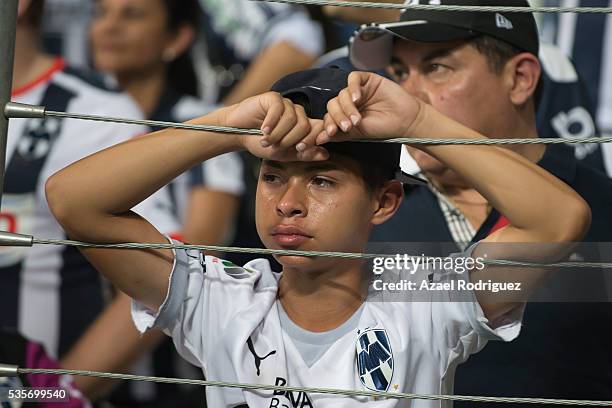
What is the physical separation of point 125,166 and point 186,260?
0.16 meters

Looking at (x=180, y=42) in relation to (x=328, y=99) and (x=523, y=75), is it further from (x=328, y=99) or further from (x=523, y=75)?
(x=328, y=99)

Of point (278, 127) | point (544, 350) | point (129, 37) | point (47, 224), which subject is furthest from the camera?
point (129, 37)

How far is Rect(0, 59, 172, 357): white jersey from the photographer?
2.42m

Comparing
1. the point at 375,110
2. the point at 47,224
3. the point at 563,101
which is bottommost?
the point at 375,110

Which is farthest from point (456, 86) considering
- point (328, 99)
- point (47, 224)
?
point (47, 224)

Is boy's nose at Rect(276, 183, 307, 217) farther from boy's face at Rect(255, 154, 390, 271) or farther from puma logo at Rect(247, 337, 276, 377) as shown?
puma logo at Rect(247, 337, 276, 377)

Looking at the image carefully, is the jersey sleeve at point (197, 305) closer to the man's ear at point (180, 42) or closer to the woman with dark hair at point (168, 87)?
the woman with dark hair at point (168, 87)

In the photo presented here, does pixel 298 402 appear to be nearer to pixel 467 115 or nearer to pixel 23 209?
pixel 467 115

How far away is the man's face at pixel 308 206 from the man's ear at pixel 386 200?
0.06 meters

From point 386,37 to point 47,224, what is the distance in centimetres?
98

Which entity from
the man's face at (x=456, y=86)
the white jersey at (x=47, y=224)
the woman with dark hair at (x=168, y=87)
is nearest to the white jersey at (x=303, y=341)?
the man's face at (x=456, y=86)

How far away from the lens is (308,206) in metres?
1.32

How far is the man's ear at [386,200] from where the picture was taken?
141 centimetres

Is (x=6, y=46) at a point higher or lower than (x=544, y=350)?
higher
